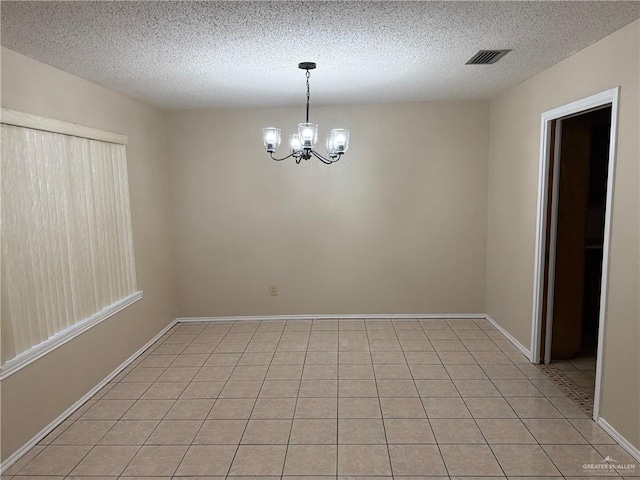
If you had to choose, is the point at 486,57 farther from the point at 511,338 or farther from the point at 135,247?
the point at 135,247

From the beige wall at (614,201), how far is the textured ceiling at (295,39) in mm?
169

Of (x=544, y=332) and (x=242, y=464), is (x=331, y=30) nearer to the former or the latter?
(x=242, y=464)

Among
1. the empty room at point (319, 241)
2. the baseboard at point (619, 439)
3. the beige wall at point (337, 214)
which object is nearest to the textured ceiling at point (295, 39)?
the empty room at point (319, 241)

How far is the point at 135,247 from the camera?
162 inches

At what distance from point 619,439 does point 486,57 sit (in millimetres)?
2469

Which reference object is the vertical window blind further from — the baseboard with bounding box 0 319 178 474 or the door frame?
the door frame

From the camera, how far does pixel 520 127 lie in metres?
3.96

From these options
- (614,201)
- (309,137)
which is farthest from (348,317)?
(614,201)

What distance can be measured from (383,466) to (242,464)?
0.78m

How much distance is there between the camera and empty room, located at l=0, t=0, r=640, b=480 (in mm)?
2459

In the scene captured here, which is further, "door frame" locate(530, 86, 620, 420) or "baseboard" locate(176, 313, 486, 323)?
"baseboard" locate(176, 313, 486, 323)

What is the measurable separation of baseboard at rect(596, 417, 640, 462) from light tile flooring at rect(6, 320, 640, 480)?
3 centimetres


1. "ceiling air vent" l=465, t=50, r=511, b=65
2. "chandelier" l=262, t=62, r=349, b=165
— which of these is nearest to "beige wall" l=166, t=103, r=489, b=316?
"chandelier" l=262, t=62, r=349, b=165

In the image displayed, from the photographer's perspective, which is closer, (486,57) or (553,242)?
(486,57)
